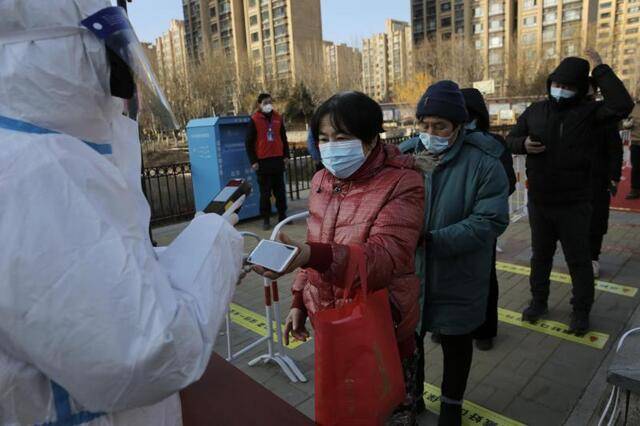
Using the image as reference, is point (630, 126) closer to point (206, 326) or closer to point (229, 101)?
point (206, 326)

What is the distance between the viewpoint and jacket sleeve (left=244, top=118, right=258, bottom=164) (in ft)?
23.7

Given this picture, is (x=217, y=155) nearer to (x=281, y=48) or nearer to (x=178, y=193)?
(x=178, y=193)

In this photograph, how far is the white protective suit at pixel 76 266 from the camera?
32.0 inches

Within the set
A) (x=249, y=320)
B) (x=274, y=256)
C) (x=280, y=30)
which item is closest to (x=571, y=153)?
(x=274, y=256)

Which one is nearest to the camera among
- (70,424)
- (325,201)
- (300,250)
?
(70,424)

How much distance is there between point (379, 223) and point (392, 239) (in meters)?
0.07

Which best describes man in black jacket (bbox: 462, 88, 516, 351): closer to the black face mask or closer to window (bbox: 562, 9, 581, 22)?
the black face mask

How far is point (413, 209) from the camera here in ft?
5.67

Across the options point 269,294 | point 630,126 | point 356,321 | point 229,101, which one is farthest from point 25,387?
point 229,101

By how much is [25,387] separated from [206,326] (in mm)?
366

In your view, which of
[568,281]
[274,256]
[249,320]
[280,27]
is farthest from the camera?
[280,27]

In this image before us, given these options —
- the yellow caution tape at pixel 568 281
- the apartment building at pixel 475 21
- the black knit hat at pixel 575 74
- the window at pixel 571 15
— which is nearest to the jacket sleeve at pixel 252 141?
the yellow caution tape at pixel 568 281

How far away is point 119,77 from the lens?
1.09 meters

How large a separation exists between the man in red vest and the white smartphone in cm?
604
